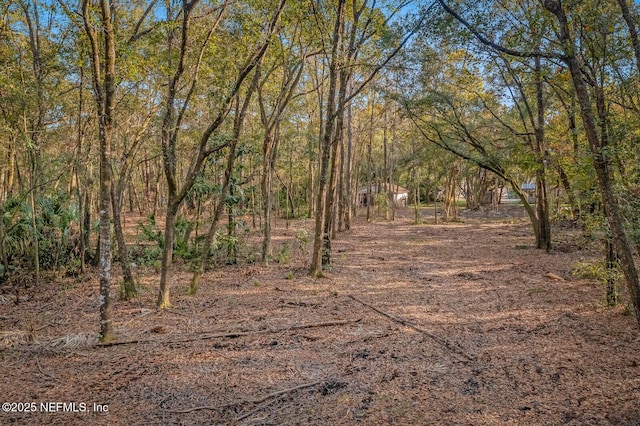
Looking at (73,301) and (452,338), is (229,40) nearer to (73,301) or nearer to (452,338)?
(73,301)

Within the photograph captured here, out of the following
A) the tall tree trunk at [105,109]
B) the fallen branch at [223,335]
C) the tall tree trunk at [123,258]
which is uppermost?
the tall tree trunk at [105,109]

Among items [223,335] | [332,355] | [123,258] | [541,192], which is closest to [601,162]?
[332,355]

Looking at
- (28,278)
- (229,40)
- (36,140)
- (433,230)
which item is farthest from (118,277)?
(433,230)

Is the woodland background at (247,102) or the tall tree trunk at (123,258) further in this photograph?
the tall tree trunk at (123,258)

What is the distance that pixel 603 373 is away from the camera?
392 cm

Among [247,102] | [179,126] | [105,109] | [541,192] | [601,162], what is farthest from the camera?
[541,192]

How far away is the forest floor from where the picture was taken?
3473 millimetres

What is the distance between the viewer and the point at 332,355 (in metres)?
4.73

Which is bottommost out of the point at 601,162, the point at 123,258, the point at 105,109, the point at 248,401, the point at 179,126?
the point at 248,401

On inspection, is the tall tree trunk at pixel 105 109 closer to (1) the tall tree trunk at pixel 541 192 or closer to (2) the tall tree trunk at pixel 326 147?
(2) the tall tree trunk at pixel 326 147

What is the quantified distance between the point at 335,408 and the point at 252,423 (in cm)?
76

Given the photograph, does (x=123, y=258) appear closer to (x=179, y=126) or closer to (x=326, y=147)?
(x=179, y=126)

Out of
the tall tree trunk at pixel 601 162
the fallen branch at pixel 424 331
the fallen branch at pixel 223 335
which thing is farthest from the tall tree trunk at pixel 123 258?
the tall tree trunk at pixel 601 162

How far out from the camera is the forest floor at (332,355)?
11.4 feet
